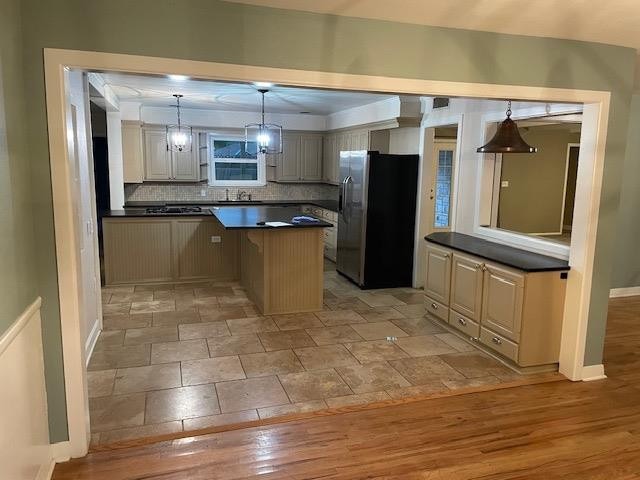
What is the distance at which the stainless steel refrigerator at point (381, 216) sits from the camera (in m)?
5.94

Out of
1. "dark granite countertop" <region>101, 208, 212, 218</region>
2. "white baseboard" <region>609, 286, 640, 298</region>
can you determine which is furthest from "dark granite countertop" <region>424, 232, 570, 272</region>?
"dark granite countertop" <region>101, 208, 212, 218</region>

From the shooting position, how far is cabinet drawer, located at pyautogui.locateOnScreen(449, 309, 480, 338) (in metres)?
4.14

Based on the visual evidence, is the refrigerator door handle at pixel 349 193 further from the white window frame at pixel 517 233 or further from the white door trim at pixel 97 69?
the white door trim at pixel 97 69

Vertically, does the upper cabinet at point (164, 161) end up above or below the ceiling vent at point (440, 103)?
below

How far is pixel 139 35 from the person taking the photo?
2.40 meters

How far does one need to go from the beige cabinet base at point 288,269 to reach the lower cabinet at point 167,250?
1349 mm

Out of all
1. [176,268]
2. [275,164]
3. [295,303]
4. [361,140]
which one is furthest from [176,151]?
[295,303]

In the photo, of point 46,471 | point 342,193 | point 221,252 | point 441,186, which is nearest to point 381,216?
point 342,193

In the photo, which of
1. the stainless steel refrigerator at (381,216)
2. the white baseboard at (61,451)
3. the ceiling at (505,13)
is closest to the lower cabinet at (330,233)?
the stainless steel refrigerator at (381,216)

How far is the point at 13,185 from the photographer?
2.07 metres

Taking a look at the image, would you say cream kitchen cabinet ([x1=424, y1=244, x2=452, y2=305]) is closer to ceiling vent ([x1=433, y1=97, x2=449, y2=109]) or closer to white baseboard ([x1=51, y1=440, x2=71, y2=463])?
ceiling vent ([x1=433, y1=97, x2=449, y2=109])

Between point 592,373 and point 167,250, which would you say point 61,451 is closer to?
point 592,373

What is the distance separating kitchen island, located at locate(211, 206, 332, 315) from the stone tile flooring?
17 centimetres

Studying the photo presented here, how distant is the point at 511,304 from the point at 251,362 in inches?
81.6
